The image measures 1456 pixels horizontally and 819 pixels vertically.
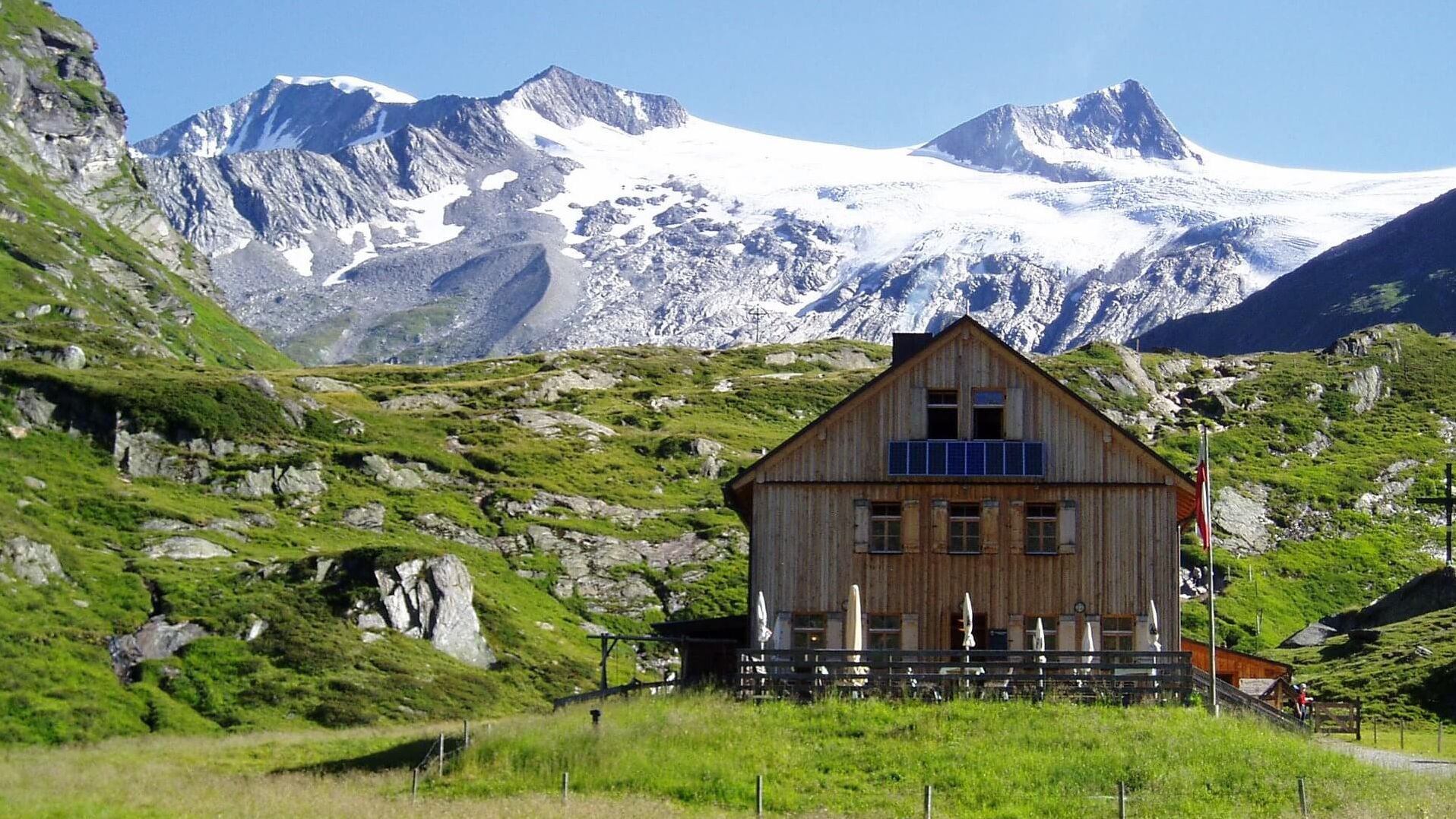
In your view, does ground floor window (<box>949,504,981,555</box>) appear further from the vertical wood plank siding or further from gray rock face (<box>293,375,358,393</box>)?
gray rock face (<box>293,375,358,393</box>)

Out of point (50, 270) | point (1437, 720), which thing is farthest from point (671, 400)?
point (1437, 720)

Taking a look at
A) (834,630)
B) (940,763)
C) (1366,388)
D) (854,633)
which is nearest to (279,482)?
(834,630)

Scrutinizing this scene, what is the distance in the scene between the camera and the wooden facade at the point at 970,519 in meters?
49.8

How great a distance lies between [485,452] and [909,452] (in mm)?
79261

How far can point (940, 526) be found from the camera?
1977 inches

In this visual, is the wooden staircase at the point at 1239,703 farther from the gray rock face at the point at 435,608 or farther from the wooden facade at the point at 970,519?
the gray rock face at the point at 435,608

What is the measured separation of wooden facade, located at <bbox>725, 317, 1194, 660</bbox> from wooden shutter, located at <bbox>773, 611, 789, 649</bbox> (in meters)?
0.05

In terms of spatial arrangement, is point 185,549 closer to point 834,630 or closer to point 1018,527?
point 834,630

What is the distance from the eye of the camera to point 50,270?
187375 millimetres

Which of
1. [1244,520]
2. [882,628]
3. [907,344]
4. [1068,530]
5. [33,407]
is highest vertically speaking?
[33,407]

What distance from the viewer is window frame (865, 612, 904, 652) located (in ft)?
164

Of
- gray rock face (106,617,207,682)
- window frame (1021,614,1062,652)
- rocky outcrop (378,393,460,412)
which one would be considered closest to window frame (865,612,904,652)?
window frame (1021,614,1062,652)

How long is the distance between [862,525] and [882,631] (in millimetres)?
3248

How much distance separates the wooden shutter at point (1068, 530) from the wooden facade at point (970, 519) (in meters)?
0.04
